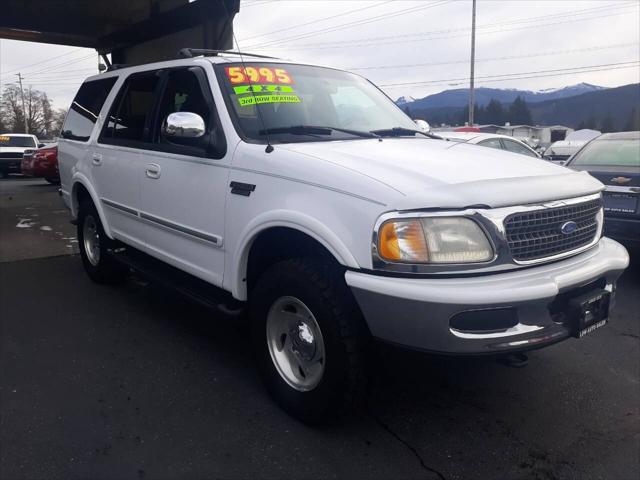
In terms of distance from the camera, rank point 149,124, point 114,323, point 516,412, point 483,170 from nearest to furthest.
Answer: point 483,170
point 516,412
point 149,124
point 114,323

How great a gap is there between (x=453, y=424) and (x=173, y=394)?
164cm

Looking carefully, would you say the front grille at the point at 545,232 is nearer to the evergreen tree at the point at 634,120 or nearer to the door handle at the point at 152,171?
the door handle at the point at 152,171

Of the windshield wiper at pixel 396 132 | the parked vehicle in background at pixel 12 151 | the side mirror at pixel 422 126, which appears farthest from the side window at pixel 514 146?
the parked vehicle in background at pixel 12 151

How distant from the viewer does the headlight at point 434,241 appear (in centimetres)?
244

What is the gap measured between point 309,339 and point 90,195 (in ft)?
10.7

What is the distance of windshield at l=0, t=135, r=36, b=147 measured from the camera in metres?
22.4

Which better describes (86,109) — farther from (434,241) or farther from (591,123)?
(591,123)

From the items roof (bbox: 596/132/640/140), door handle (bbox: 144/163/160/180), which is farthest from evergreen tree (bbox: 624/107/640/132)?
door handle (bbox: 144/163/160/180)

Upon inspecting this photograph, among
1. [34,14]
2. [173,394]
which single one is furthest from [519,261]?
[34,14]

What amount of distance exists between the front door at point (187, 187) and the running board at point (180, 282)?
0.13 metres

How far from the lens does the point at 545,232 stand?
8.83 ft

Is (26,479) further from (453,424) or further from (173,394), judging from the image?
(453,424)

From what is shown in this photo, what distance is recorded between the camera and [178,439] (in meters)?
2.88

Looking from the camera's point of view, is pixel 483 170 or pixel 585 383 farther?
pixel 585 383
